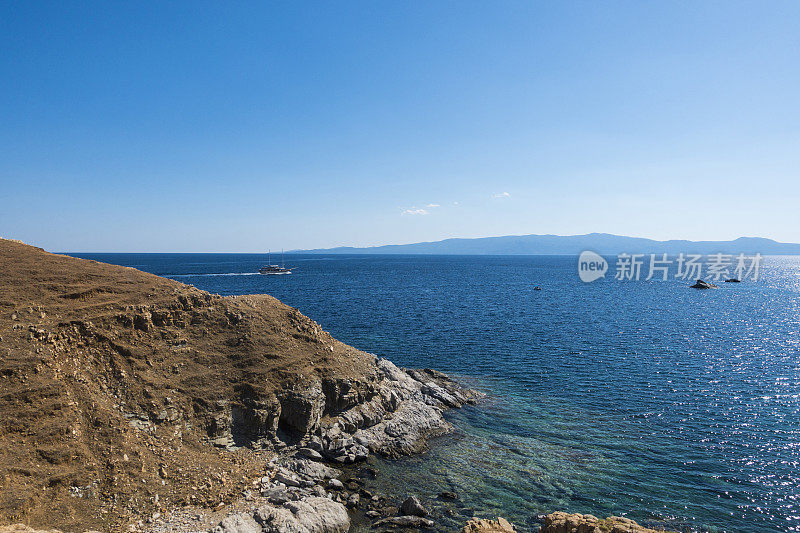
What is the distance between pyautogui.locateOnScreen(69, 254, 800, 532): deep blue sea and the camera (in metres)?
21.7

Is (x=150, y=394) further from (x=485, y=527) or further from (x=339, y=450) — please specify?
(x=485, y=527)

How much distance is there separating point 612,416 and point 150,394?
33.7 metres

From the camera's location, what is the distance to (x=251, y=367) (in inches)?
1032

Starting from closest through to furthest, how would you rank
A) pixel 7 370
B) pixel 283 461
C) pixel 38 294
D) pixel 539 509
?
pixel 7 370, pixel 539 509, pixel 283 461, pixel 38 294

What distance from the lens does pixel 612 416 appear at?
3219 centimetres

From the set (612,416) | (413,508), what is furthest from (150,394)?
(612,416)

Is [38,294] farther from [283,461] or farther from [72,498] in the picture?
[283,461]

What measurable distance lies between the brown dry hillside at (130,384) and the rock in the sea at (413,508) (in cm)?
833

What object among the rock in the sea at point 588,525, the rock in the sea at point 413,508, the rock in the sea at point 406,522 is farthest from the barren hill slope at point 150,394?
the rock in the sea at point 588,525

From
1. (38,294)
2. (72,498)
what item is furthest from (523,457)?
(38,294)

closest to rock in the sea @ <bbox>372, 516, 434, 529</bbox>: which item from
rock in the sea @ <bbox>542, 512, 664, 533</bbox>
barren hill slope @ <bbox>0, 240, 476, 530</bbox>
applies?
barren hill slope @ <bbox>0, 240, 476, 530</bbox>

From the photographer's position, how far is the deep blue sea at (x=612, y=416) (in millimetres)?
21672

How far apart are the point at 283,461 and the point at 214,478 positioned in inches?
158

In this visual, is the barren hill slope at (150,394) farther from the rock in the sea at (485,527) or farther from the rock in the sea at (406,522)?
the rock in the sea at (485,527)
